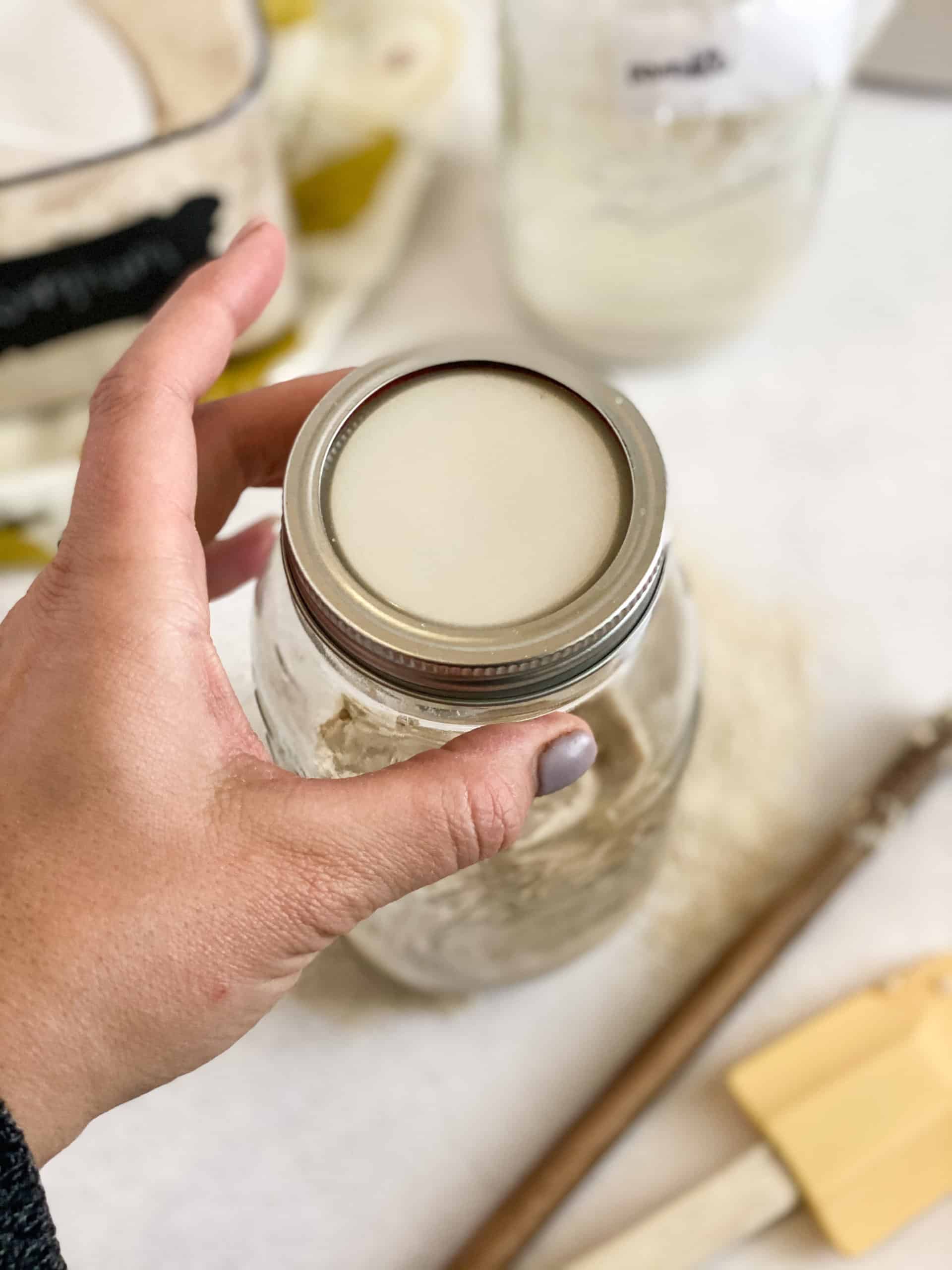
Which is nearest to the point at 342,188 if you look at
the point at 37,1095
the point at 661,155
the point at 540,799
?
the point at 661,155

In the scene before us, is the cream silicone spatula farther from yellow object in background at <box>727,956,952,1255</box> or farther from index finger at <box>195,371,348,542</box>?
index finger at <box>195,371,348,542</box>

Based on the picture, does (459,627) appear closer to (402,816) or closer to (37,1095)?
(402,816)

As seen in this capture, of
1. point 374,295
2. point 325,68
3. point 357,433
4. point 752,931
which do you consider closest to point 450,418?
point 357,433

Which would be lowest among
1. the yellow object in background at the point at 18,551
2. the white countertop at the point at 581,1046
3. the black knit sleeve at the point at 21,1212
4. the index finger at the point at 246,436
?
the white countertop at the point at 581,1046

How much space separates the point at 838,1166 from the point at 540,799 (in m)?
0.18

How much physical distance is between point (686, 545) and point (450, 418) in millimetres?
290

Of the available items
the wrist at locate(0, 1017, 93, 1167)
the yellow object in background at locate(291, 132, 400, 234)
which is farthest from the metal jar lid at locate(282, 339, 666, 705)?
the yellow object in background at locate(291, 132, 400, 234)

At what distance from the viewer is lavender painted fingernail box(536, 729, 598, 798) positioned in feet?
0.95

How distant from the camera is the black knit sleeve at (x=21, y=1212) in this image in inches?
10.1

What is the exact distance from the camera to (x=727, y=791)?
1.69 feet

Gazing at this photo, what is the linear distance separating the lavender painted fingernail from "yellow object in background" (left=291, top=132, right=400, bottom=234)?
47cm

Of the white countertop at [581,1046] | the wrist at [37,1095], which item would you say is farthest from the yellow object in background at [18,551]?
the wrist at [37,1095]

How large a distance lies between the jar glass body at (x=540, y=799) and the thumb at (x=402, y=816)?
0.02m

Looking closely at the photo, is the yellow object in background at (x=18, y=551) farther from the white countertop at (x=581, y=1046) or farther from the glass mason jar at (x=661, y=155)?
the glass mason jar at (x=661, y=155)
